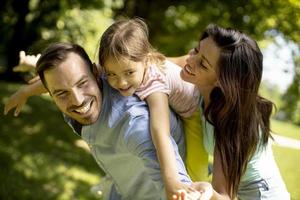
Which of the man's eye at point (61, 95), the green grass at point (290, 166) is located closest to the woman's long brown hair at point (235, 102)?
the man's eye at point (61, 95)

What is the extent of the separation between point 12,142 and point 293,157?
5.14m

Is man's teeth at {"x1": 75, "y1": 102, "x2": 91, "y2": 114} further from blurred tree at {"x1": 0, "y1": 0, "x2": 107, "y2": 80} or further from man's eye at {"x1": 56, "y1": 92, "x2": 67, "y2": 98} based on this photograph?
blurred tree at {"x1": 0, "y1": 0, "x2": 107, "y2": 80}

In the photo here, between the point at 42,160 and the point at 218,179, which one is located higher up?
the point at 218,179

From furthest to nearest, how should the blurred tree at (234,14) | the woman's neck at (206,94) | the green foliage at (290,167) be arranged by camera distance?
the green foliage at (290,167) → the blurred tree at (234,14) → the woman's neck at (206,94)

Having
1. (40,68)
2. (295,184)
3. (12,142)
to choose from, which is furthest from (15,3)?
(40,68)

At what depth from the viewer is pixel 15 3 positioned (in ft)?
27.0

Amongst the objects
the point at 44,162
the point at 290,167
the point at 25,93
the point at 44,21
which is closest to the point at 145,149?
the point at 25,93

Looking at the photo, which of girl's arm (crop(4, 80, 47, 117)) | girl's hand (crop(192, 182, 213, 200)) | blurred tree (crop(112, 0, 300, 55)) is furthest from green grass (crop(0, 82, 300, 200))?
girl's hand (crop(192, 182, 213, 200))

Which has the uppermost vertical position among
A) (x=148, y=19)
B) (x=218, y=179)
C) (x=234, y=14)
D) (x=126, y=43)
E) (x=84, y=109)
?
(x=126, y=43)

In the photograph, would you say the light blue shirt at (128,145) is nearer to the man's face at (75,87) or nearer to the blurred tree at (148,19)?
the man's face at (75,87)

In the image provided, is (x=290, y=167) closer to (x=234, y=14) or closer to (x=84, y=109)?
(x=234, y=14)

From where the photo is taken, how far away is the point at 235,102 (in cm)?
232

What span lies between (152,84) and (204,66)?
0.90 ft

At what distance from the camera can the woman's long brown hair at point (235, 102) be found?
7.55 feet
